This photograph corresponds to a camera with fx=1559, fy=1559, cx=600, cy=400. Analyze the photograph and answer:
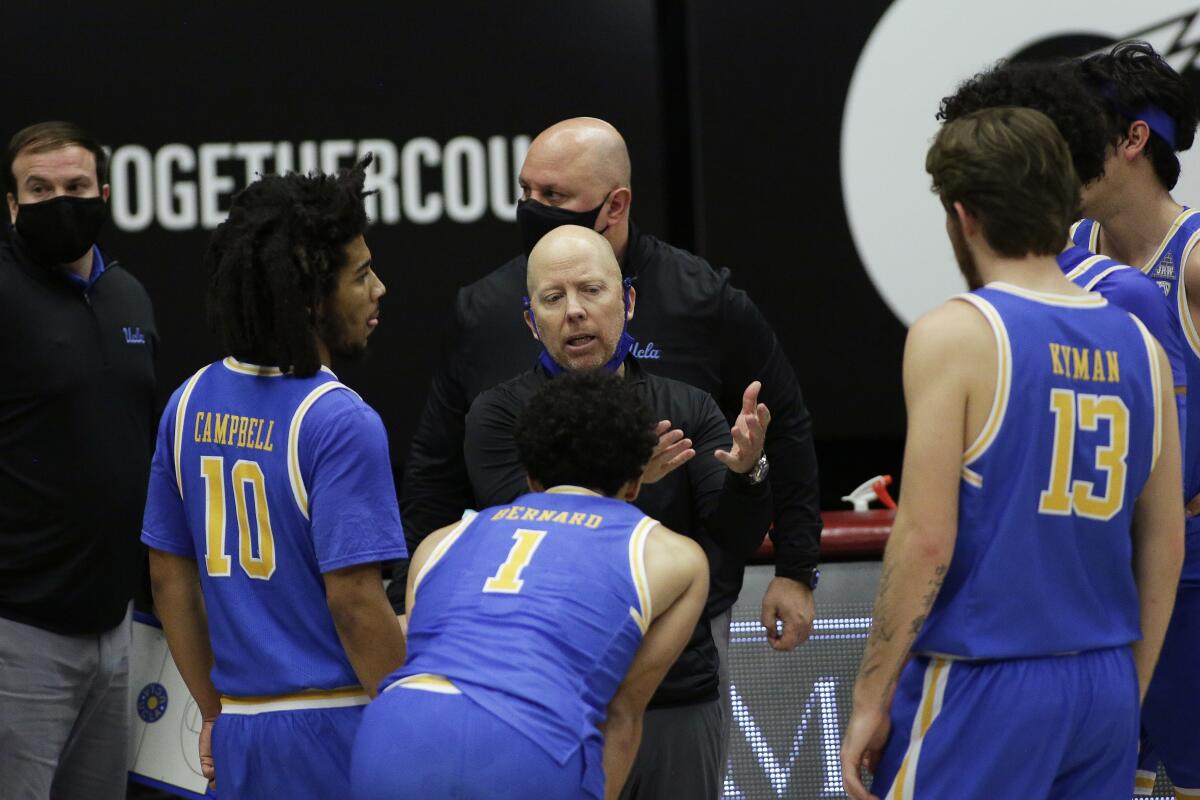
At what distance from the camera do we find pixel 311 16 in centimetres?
546

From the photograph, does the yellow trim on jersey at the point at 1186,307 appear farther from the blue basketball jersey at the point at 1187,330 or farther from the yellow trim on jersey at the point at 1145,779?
the yellow trim on jersey at the point at 1145,779

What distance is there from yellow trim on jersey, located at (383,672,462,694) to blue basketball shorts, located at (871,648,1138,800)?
0.74 meters

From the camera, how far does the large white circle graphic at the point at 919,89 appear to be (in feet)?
17.7

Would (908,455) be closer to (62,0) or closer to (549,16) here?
(549,16)

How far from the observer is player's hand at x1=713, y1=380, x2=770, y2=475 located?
3066 mm

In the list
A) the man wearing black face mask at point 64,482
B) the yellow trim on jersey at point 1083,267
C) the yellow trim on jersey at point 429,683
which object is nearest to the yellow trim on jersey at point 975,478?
the yellow trim on jersey at point 1083,267

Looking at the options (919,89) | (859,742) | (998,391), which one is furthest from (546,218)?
(919,89)

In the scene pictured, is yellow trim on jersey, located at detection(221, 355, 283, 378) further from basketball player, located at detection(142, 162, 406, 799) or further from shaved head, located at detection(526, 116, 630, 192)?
shaved head, located at detection(526, 116, 630, 192)

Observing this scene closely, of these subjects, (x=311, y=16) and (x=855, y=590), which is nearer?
(x=855, y=590)

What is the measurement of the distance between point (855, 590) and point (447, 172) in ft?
6.74

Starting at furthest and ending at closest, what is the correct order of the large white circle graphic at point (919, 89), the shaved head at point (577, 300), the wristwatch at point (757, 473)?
the large white circle graphic at point (919, 89) < the shaved head at point (577, 300) < the wristwatch at point (757, 473)

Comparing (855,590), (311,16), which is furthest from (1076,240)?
(311,16)

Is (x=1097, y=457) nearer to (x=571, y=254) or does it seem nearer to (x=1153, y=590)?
(x=1153, y=590)

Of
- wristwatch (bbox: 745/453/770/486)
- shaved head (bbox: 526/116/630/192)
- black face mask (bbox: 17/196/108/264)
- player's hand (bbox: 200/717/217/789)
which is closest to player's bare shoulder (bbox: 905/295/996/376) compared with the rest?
wristwatch (bbox: 745/453/770/486)
